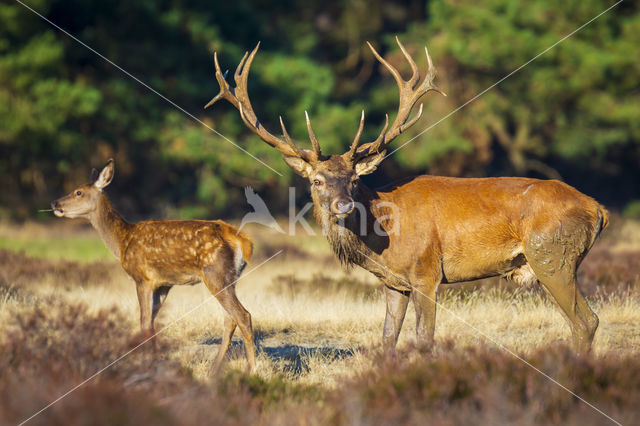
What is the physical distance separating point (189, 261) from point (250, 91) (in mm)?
14533

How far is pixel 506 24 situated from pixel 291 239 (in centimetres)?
930

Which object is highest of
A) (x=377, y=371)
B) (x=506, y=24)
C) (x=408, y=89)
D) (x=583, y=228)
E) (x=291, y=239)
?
(x=506, y=24)

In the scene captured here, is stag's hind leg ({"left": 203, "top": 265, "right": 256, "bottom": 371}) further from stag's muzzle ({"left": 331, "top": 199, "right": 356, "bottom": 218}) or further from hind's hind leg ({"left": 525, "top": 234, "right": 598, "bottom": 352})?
hind's hind leg ({"left": 525, "top": 234, "right": 598, "bottom": 352})

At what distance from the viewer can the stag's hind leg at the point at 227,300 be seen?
641cm

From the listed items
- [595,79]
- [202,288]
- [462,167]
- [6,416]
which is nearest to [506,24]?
[595,79]

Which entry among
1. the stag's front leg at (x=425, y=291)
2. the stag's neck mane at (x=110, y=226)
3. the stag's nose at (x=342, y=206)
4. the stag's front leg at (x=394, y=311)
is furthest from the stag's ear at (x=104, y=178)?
the stag's front leg at (x=425, y=291)

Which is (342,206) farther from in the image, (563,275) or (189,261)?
(563,275)

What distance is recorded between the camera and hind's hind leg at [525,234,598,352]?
6211 mm

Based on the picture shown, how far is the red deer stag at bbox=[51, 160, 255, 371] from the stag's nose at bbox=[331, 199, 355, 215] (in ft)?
3.38

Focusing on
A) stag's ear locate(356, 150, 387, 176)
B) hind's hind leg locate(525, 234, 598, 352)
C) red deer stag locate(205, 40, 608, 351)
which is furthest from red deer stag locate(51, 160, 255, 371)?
hind's hind leg locate(525, 234, 598, 352)

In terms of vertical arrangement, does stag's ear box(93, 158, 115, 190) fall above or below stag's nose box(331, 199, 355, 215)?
above

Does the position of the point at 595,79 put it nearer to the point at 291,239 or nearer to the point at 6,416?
the point at 291,239

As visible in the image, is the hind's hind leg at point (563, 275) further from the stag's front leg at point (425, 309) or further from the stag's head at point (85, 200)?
the stag's head at point (85, 200)

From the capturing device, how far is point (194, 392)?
4.17 meters
